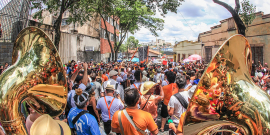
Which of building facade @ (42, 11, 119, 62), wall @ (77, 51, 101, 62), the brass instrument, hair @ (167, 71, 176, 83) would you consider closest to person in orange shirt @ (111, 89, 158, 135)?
the brass instrument

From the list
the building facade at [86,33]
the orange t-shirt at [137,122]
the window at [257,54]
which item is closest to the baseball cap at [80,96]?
the orange t-shirt at [137,122]

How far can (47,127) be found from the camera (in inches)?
64.1

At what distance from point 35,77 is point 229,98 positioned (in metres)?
2.04

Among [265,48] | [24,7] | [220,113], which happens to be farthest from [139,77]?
[265,48]

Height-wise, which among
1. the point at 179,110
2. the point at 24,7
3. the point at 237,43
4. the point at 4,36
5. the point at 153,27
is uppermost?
the point at 153,27

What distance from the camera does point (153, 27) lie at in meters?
21.2

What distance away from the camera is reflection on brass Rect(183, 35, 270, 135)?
1563 millimetres

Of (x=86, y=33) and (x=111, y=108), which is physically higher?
(x=86, y=33)

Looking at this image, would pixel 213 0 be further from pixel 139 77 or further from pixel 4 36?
pixel 4 36

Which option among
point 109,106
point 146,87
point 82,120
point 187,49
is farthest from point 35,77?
point 187,49

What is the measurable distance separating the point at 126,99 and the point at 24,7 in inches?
323

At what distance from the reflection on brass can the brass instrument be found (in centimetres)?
147

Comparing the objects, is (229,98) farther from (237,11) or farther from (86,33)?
(86,33)

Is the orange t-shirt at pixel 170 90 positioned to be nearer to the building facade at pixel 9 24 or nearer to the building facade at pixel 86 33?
the building facade at pixel 9 24
